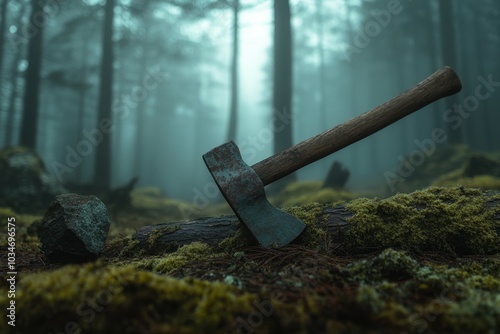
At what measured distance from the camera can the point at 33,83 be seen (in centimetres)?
978

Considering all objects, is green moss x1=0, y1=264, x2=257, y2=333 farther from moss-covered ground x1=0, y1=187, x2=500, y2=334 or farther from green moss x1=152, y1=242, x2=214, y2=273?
green moss x1=152, y1=242, x2=214, y2=273

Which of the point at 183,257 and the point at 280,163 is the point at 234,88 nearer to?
the point at 280,163

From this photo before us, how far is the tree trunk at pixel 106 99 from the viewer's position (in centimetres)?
1082

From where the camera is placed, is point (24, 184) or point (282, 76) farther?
point (282, 76)

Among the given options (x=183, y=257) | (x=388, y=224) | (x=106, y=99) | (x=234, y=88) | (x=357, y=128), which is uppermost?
(x=234, y=88)

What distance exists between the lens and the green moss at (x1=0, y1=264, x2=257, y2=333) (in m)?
1.24

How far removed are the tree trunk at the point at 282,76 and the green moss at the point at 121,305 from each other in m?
9.18

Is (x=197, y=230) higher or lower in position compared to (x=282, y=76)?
lower

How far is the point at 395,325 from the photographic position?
1196 millimetres

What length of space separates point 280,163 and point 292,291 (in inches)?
54.1

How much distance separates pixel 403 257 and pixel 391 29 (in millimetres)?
31166

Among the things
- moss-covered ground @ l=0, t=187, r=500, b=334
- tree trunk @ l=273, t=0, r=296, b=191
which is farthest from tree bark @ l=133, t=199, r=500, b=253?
tree trunk @ l=273, t=0, r=296, b=191

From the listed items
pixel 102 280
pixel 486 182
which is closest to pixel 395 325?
pixel 102 280

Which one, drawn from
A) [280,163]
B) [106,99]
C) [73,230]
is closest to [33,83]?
[106,99]
